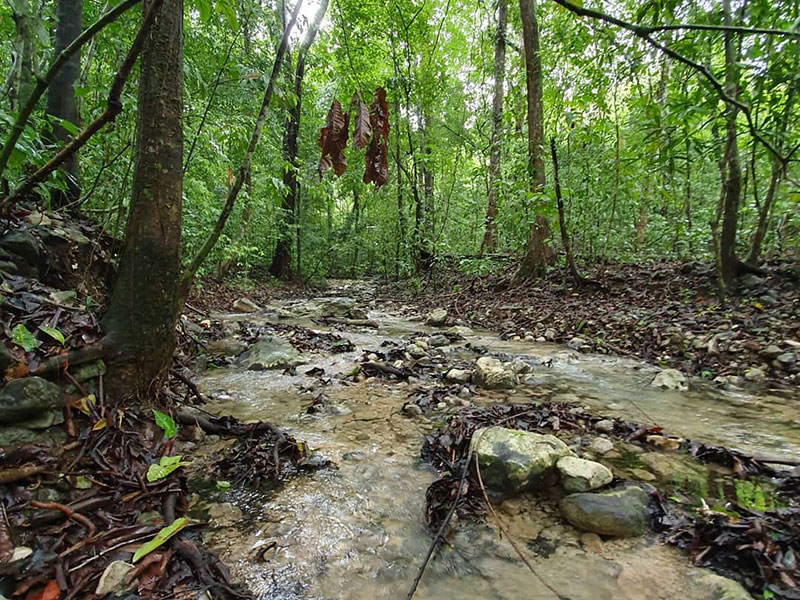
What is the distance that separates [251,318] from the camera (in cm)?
752

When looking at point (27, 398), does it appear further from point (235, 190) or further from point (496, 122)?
point (496, 122)

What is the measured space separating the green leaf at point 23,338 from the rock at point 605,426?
3339 millimetres

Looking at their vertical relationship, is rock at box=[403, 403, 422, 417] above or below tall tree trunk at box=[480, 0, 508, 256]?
below

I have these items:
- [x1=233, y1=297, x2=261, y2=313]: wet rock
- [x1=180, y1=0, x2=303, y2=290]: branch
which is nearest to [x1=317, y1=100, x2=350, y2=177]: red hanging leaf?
[x1=180, y1=0, x2=303, y2=290]: branch

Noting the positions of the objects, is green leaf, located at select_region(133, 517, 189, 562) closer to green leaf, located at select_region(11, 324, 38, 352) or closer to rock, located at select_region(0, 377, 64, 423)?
rock, located at select_region(0, 377, 64, 423)

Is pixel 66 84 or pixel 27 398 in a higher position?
pixel 66 84

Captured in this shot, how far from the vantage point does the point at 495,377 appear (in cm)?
387

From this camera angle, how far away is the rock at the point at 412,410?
3.25 m

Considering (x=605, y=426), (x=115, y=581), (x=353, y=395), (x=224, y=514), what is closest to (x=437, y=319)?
(x=353, y=395)

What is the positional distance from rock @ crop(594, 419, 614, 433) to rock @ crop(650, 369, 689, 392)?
1.26 meters

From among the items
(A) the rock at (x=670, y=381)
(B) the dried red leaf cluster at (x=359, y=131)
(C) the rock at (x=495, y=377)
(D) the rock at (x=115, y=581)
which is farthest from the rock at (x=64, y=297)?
(A) the rock at (x=670, y=381)

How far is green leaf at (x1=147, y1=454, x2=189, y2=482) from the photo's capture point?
195cm

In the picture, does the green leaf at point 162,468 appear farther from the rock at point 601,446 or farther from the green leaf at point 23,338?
the rock at point 601,446

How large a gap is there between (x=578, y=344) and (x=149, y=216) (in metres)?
4.85
